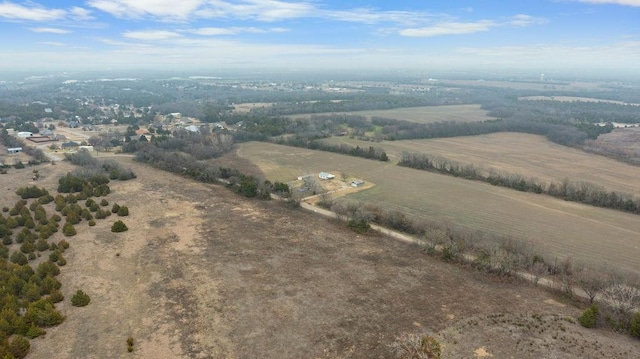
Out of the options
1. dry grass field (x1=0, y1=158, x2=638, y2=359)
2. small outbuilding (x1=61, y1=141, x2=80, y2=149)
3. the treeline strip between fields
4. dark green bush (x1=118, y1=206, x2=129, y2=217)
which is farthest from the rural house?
small outbuilding (x1=61, y1=141, x2=80, y2=149)

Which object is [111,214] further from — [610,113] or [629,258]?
[610,113]

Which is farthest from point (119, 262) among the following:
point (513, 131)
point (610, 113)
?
point (610, 113)

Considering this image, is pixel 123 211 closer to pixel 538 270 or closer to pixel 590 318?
pixel 538 270

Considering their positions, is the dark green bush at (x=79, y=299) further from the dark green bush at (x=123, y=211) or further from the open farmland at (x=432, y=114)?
the open farmland at (x=432, y=114)

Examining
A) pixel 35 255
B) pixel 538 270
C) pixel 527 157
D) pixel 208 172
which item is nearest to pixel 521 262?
A: pixel 538 270

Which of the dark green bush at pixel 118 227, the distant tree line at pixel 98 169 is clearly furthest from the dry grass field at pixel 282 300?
the distant tree line at pixel 98 169

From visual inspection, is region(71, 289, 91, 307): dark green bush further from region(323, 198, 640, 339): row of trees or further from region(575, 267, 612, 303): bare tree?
region(575, 267, 612, 303): bare tree

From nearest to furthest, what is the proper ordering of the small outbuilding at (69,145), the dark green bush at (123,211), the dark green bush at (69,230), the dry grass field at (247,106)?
the dark green bush at (69,230)
the dark green bush at (123,211)
the small outbuilding at (69,145)
the dry grass field at (247,106)
